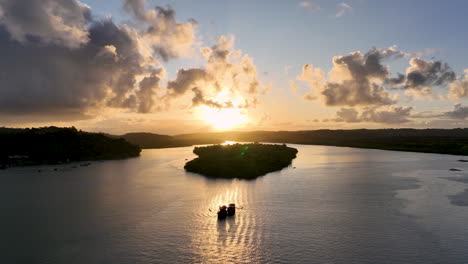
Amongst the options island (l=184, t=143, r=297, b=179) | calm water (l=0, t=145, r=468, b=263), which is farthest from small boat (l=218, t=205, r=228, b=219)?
island (l=184, t=143, r=297, b=179)

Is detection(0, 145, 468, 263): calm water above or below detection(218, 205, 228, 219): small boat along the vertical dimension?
below

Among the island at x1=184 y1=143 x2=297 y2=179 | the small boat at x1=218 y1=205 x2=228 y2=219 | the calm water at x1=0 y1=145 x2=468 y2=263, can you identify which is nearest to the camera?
the calm water at x1=0 y1=145 x2=468 y2=263

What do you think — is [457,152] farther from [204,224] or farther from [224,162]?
[204,224]

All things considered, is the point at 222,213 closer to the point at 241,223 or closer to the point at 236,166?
the point at 241,223

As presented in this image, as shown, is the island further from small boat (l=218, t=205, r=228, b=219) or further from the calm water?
small boat (l=218, t=205, r=228, b=219)

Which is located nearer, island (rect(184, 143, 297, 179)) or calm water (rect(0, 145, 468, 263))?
calm water (rect(0, 145, 468, 263))

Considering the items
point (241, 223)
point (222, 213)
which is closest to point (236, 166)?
point (222, 213)

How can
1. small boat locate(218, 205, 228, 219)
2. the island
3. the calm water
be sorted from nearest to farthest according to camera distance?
the calm water < small boat locate(218, 205, 228, 219) < the island

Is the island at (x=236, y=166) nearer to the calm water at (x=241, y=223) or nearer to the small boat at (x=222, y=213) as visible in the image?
the calm water at (x=241, y=223)

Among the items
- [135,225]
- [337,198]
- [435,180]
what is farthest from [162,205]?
[435,180]
